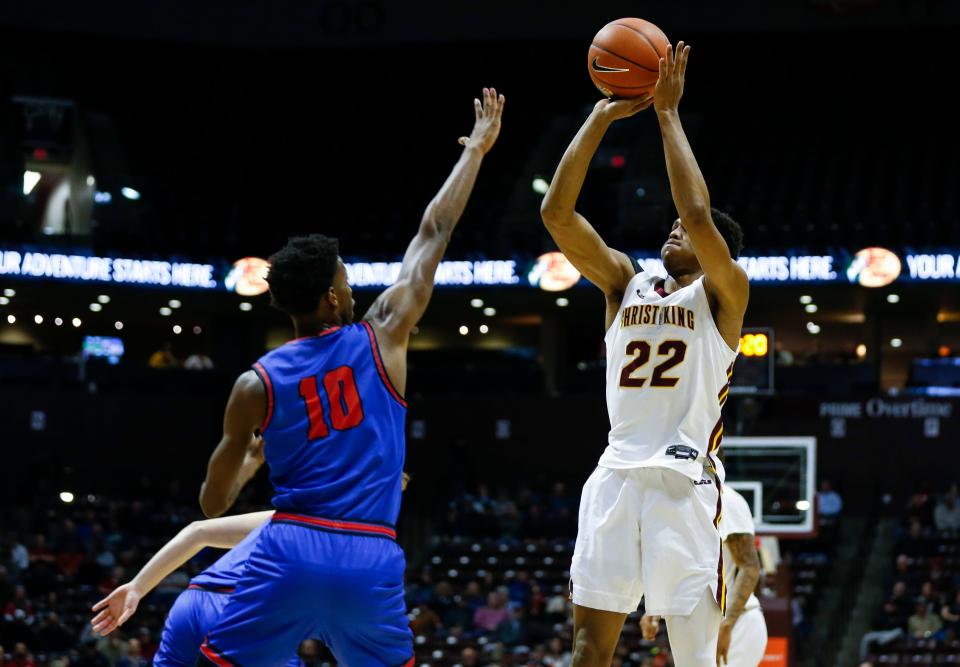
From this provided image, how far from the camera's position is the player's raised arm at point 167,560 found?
542cm

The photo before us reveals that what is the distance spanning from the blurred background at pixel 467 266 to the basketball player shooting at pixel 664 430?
11.9 m

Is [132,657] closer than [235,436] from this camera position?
No

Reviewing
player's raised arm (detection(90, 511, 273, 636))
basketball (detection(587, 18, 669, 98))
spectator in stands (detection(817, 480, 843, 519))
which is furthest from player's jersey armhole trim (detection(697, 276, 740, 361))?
spectator in stands (detection(817, 480, 843, 519))

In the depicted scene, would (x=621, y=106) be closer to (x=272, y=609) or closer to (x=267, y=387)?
(x=267, y=387)

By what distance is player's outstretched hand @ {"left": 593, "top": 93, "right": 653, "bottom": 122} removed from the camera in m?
5.82

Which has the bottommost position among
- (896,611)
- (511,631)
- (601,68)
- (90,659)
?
(90,659)

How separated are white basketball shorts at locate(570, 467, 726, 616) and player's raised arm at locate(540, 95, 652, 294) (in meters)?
0.87

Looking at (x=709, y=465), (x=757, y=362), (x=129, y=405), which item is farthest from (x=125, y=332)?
(x=709, y=465)

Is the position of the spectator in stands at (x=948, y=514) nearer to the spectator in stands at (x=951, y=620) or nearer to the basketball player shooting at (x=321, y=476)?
the spectator in stands at (x=951, y=620)

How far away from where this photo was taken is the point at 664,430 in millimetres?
5695

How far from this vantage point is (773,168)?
91.1ft

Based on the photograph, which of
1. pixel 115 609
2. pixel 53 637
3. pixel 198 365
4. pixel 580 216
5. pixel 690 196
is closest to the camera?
pixel 115 609

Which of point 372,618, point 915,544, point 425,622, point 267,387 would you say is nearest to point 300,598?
point 372,618

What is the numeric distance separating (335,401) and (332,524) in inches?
16.0
